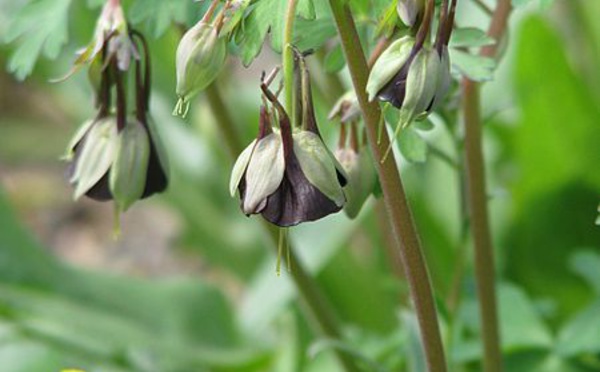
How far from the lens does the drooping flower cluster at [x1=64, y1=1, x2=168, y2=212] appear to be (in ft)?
4.34

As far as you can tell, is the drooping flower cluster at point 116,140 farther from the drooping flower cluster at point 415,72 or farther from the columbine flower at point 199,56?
the drooping flower cluster at point 415,72

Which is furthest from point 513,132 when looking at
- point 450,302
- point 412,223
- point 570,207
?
point 412,223

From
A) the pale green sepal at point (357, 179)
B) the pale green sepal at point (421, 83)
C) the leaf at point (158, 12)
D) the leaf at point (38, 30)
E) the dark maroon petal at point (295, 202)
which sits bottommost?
the dark maroon petal at point (295, 202)

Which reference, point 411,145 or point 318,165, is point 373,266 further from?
point 318,165

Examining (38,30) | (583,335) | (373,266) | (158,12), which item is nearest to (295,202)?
(158,12)

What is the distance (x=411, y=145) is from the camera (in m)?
1.30

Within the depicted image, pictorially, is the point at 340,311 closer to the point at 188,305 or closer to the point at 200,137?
the point at 188,305

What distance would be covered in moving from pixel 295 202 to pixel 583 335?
34.7 inches

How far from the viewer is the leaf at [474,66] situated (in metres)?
1.29

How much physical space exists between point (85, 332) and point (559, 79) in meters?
1.03

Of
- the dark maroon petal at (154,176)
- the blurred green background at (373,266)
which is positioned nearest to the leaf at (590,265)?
the blurred green background at (373,266)

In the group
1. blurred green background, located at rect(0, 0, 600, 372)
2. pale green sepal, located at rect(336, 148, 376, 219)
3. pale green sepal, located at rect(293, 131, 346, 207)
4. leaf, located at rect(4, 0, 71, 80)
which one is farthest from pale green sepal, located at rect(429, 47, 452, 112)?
blurred green background, located at rect(0, 0, 600, 372)

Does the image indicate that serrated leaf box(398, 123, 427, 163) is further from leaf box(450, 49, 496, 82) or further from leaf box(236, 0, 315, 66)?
leaf box(236, 0, 315, 66)

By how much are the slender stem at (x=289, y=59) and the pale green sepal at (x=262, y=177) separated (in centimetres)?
4
